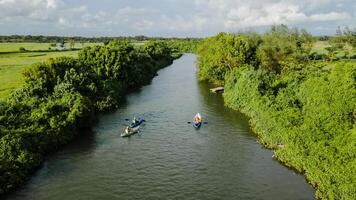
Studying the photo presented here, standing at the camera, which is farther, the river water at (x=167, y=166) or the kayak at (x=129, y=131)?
the kayak at (x=129, y=131)

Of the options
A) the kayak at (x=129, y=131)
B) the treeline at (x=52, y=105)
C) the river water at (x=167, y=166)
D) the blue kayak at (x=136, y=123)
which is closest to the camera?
the river water at (x=167, y=166)

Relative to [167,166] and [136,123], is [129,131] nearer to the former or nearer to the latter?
[136,123]

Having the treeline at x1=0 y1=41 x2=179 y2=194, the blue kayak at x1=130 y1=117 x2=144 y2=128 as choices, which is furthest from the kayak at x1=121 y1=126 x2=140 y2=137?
the treeline at x1=0 y1=41 x2=179 y2=194

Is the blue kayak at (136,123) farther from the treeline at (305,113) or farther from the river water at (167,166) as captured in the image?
the treeline at (305,113)

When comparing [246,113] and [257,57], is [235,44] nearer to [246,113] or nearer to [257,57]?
[257,57]

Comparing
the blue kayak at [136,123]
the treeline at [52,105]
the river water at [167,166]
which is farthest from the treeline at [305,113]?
the treeline at [52,105]

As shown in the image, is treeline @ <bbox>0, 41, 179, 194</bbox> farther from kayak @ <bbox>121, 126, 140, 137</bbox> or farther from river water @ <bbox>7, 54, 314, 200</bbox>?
kayak @ <bbox>121, 126, 140, 137</bbox>

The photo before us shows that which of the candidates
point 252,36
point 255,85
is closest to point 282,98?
point 255,85
